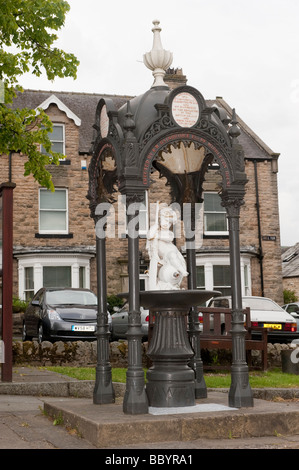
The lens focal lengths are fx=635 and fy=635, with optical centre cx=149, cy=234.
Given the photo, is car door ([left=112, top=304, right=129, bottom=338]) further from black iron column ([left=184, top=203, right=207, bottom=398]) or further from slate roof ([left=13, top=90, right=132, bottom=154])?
slate roof ([left=13, top=90, right=132, bottom=154])

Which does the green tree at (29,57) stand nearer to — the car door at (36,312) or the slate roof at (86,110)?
the car door at (36,312)

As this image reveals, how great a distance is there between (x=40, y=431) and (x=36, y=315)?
1020 cm

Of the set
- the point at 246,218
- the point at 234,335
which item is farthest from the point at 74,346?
the point at 246,218

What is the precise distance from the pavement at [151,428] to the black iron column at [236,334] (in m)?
0.16

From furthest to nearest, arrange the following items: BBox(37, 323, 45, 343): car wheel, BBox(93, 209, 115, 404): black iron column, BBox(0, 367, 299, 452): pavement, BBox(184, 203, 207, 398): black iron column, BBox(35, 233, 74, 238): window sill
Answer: BBox(35, 233, 74, 238): window sill < BBox(37, 323, 45, 343): car wheel < BBox(184, 203, 207, 398): black iron column < BBox(93, 209, 115, 404): black iron column < BBox(0, 367, 299, 452): pavement

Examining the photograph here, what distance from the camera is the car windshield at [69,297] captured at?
1628cm

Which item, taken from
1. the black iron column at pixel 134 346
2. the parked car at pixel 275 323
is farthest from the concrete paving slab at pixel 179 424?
the parked car at pixel 275 323

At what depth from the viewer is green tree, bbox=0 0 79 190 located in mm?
13078

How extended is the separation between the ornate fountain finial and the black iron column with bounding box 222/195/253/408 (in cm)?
171

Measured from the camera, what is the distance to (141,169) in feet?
21.9

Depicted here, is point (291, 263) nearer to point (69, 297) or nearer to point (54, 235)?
point (54, 235)

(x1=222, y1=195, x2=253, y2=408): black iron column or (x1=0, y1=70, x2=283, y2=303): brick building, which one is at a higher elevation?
(x1=0, y1=70, x2=283, y2=303): brick building

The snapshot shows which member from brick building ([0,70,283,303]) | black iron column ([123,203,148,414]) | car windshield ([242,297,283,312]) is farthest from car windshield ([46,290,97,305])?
black iron column ([123,203,148,414])
